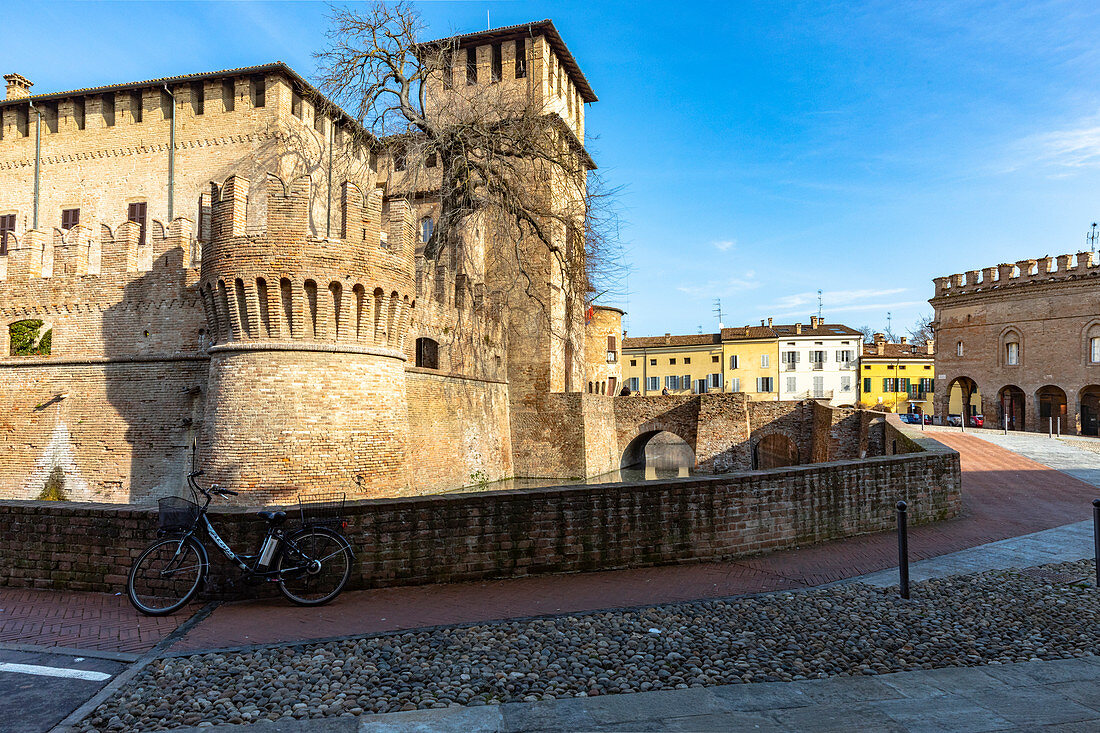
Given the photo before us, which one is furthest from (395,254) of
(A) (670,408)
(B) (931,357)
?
(B) (931,357)

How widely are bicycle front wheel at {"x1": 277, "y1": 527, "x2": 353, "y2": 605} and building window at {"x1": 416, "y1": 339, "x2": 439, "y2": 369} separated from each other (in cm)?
1469

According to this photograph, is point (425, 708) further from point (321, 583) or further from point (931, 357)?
point (931, 357)

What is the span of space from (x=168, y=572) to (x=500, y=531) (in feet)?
10.3

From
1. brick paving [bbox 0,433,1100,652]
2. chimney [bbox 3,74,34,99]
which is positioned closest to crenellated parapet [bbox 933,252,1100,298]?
brick paving [bbox 0,433,1100,652]

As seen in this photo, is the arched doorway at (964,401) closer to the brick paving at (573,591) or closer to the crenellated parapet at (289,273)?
the brick paving at (573,591)

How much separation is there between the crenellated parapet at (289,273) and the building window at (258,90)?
1349 cm

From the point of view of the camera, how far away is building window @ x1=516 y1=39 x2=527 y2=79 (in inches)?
1120

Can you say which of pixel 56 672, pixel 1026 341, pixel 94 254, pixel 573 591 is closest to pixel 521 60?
pixel 94 254

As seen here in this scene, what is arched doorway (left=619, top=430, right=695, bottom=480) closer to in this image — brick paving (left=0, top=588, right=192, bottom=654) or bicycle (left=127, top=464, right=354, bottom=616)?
bicycle (left=127, top=464, right=354, bottom=616)

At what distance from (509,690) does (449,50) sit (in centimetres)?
2918

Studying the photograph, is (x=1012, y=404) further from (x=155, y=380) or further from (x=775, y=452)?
(x=155, y=380)

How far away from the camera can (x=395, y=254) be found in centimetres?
1464

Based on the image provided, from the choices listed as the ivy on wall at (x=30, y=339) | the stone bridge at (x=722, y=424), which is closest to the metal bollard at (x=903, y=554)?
the ivy on wall at (x=30, y=339)

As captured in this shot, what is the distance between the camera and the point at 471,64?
29.4m
